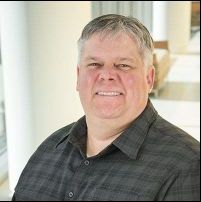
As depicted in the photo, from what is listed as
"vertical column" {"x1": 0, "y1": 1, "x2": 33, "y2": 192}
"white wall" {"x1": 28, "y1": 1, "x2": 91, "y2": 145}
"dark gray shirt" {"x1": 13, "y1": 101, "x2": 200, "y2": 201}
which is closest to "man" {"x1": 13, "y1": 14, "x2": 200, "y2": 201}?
"dark gray shirt" {"x1": 13, "y1": 101, "x2": 200, "y2": 201}

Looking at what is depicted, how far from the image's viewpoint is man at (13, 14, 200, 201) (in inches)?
39.7

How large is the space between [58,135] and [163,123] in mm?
369

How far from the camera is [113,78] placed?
3.66 ft

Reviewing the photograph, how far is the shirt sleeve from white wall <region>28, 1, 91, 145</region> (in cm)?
198

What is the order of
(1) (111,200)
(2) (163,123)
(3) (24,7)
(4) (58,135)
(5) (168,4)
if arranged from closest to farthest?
(1) (111,200)
(2) (163,123)
(4) (58,135)
(3) (24,7)
(5) (168,4)

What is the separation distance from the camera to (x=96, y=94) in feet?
3.81

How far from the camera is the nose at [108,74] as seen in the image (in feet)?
3.63

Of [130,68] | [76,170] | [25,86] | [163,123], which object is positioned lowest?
[25,86]

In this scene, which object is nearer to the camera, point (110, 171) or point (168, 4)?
point (110, 171)

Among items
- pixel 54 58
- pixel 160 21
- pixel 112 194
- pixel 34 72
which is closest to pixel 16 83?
pixel 34 72

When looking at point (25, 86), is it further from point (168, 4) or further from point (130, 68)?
point (168, 4)

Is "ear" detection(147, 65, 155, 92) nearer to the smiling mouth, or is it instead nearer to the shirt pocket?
the smiling mouth

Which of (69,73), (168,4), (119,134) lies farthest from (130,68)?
(168,4)

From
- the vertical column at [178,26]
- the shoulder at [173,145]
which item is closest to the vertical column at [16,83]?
the shoulder at [173,145]
